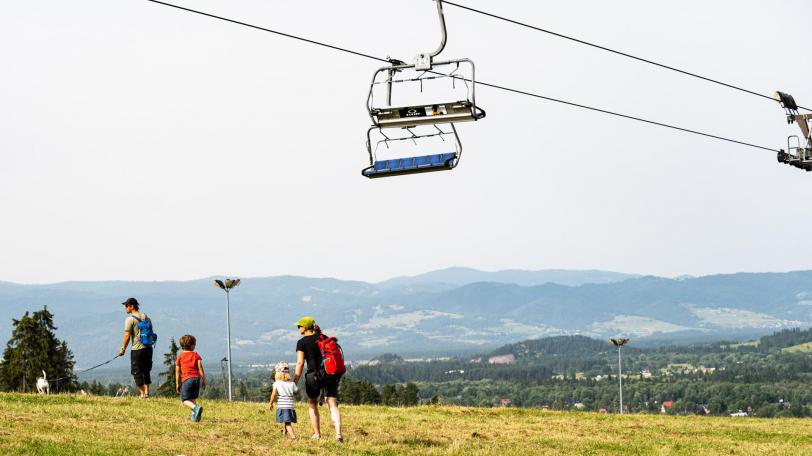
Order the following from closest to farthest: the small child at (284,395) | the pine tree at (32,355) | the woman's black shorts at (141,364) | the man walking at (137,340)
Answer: the small child at (284,395) < the man walking at (137,340) < the woman's black shorts at (141,364) < the pine tree at (32,355)

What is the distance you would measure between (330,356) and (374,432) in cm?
345

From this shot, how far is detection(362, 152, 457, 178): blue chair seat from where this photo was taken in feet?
75.8

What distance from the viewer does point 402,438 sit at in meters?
22.5

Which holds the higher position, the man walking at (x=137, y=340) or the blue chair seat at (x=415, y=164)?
the blue chair seat at (x=415, y=164)

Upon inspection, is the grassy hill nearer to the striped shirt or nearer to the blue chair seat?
the striped shirt

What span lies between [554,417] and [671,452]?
857cm

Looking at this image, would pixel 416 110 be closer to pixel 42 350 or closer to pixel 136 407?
pixel 136 407

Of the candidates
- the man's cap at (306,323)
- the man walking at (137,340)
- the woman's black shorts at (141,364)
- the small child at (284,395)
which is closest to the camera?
the man's cap at (306,323)

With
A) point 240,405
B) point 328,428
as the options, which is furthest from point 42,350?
point 328,428

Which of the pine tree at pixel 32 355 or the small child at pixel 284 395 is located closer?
the small child at pixel 284 395

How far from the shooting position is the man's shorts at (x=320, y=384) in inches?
821

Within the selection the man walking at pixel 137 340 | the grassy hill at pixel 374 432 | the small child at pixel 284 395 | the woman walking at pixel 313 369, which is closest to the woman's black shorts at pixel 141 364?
the man walking at pixel 137 340

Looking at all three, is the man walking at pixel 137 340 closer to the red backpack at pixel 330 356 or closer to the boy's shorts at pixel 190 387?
the boy's shorts at pixel 190 387

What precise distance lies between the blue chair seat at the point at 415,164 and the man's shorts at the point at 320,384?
4927 mm
